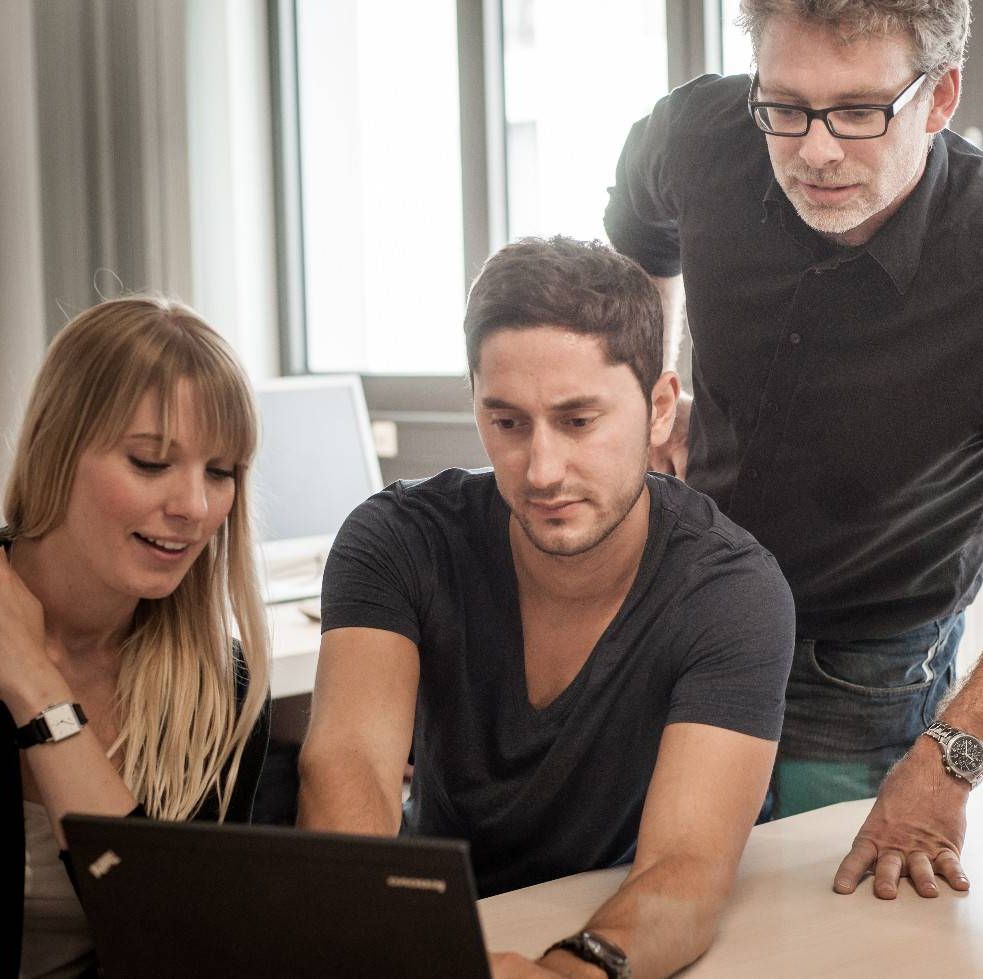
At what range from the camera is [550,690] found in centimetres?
144

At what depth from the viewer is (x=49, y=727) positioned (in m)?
1.30

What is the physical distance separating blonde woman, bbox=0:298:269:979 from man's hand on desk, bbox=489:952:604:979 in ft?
1.50

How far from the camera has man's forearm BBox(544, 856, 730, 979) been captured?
110 centimetres

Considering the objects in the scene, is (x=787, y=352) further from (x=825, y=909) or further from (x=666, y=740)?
(x=825, y=909)

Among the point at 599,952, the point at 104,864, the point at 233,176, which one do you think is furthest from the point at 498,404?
the point at 233,176

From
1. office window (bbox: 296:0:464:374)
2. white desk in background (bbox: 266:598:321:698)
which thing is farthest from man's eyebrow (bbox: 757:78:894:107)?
office window (bbox: 296:0:464:374)

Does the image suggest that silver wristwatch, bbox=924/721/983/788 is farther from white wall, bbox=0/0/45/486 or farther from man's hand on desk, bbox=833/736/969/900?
white wall, bbox=0/0/45/486

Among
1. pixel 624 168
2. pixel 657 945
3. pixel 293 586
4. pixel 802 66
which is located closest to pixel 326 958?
pixel 657 945

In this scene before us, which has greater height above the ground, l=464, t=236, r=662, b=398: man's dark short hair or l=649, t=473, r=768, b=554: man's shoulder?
l=464, t=236, r=662, b=398: man's dark short hair

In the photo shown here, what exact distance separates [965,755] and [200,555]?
84 centimetres

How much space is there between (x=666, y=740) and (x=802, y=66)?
0.75m

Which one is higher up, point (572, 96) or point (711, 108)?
point (572, 96)

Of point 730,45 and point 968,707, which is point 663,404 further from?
point 730,45

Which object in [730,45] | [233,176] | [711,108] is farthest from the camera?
[233,176]
